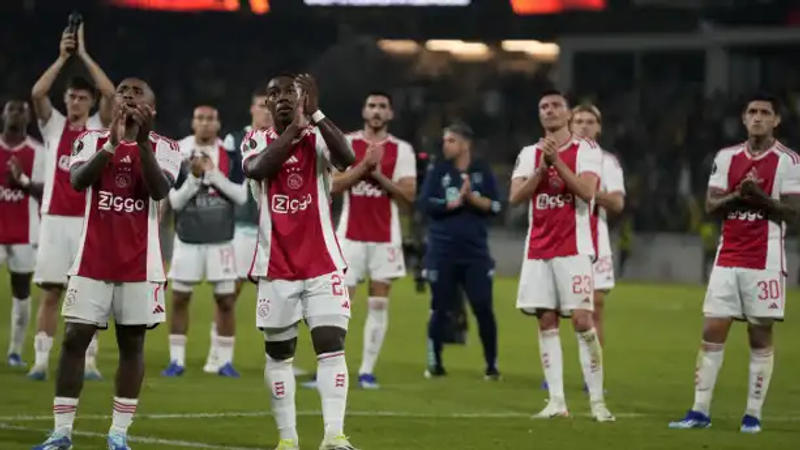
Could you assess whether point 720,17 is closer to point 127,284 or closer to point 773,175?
point 773,175

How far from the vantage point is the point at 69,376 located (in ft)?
33.3

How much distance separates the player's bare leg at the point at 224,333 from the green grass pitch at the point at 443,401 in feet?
0.93

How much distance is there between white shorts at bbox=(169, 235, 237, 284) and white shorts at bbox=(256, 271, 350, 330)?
5.76m

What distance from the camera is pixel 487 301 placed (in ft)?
53.0

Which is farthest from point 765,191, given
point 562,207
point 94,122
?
point 94,122

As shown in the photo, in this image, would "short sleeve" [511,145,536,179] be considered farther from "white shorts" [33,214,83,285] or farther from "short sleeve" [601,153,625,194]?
"white shorts" [33,214,83,285]

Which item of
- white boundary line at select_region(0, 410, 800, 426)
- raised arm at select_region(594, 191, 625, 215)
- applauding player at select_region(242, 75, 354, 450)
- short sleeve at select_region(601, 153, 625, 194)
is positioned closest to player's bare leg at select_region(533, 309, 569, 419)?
white boundary line at select_region(0, 410, 800, 426)

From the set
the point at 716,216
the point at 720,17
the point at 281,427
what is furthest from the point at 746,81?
the point at 281,427

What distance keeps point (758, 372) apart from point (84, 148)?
535 centimetres

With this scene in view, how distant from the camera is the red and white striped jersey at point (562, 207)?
12773 mm

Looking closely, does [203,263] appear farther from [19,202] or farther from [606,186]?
[606,186]

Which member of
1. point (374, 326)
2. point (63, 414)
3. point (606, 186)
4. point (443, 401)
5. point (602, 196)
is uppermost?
point (606, 186)

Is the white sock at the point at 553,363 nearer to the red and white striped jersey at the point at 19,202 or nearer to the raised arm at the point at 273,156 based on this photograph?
the raised arm at the point at 273,156

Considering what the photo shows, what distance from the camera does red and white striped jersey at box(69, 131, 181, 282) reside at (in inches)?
400
